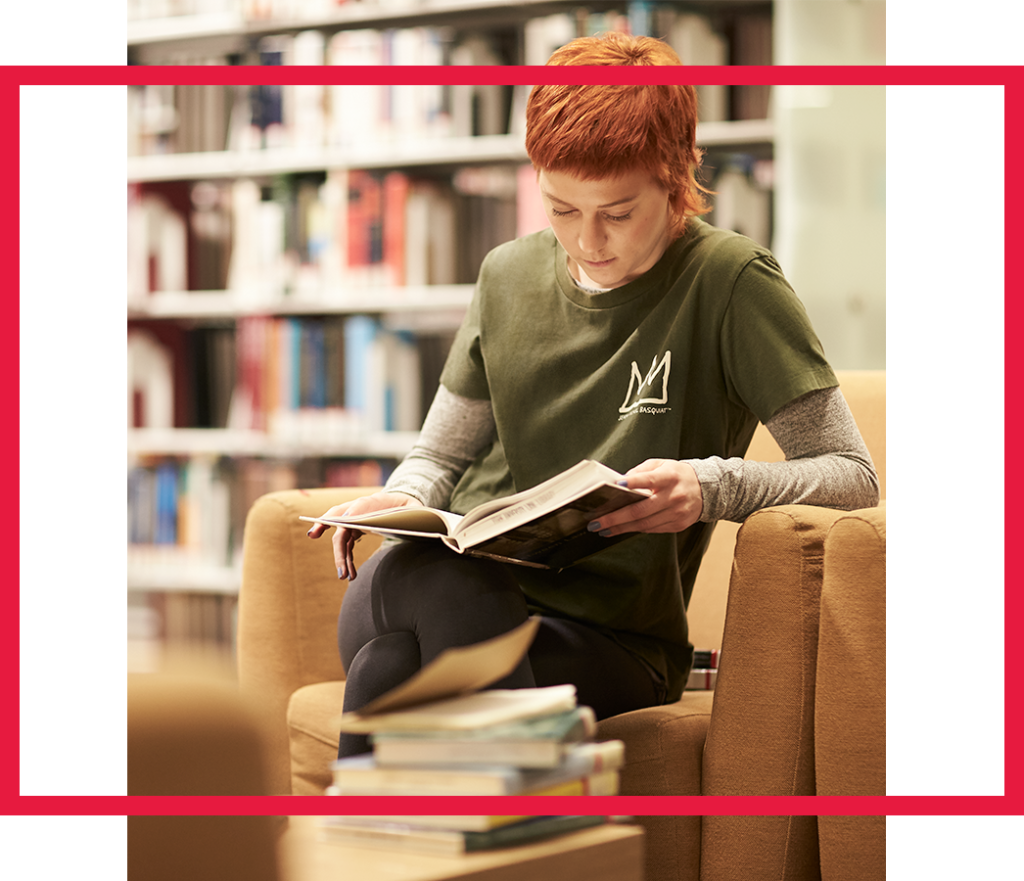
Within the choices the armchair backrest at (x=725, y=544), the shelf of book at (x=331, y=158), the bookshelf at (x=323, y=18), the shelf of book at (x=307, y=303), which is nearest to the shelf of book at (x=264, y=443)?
the shelf of book at (x=307, y=303)

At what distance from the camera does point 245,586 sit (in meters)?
1.48

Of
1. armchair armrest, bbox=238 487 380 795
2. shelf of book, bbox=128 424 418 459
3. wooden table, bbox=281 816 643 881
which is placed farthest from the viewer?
shelf of book, bbox=128 424 418 459

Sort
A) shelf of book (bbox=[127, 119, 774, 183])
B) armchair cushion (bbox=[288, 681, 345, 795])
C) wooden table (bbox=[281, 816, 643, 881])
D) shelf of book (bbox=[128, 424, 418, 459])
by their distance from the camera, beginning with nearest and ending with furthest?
wooden table (bbox=[281, 816, 643, 881]) < armchair cushion (bbox=[288, 681, 345, 795]) < shelf of book (bbox=[127, 119, 774, 183]) < shelf of book (bbox=[128, 424, 418, 459])

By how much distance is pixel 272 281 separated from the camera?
109 inches

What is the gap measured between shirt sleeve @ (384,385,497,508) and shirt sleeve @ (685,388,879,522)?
380mm

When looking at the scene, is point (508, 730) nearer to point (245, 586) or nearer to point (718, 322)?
point (718, 322)

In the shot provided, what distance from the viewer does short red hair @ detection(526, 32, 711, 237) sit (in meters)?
1.09

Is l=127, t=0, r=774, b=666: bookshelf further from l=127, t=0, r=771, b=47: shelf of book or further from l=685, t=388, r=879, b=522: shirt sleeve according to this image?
l=685, t=388, r=879, b=522: shirt sleeve

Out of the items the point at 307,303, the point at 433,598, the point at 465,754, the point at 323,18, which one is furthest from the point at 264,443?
the point at 465,754

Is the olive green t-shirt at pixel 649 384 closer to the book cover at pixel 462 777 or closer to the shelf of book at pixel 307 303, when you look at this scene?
the book cover at pixel 462 777

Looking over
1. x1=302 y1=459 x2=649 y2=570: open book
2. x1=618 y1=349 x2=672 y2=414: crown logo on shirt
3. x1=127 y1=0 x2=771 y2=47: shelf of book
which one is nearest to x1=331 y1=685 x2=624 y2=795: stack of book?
x1=302 y1=459 x2=649 y2=570: open book
